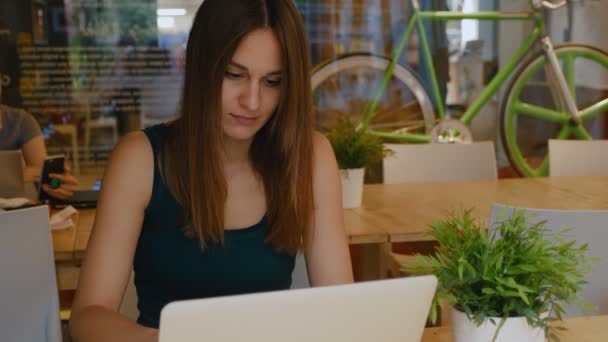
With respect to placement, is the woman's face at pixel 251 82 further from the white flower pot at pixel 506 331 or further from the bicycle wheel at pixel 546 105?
the bicycle wheel at pixel 546 105

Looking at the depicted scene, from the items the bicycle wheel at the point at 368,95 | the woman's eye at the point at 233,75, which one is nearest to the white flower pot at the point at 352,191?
the woman's eye at the point at 233,75

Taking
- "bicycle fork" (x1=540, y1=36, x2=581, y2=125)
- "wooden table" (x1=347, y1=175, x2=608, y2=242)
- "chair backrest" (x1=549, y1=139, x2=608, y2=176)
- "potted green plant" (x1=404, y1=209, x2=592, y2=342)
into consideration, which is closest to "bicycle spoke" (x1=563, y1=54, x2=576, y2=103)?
"bicycle fork" (x1=540, y1=36, x2=581, y2=125)

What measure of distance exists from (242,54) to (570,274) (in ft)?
2.51

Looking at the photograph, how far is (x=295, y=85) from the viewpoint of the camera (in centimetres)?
177

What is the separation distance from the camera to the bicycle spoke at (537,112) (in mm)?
6141

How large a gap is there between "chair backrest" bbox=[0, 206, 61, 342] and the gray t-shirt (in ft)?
7.39

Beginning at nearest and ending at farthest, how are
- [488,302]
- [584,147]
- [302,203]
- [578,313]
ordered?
[488,302] → [302,203] → [578,313] → [584,147]

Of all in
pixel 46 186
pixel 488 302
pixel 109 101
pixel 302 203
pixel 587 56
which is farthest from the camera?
pixel 587 56

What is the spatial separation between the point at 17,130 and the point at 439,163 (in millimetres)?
2053

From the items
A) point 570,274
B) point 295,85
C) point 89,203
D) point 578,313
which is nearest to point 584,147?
point 578,313

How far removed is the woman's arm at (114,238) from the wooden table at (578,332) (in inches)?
21.5

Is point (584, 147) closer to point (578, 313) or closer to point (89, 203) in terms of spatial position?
point (578, 313)

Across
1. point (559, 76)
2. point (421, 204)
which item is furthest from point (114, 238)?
point (559, 76)

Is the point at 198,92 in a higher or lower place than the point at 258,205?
higher
